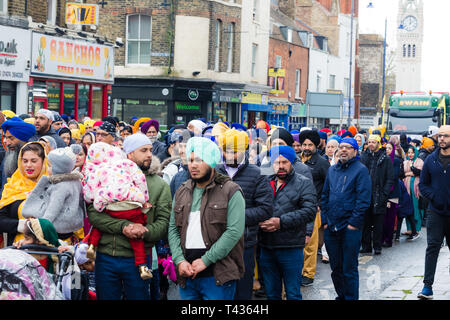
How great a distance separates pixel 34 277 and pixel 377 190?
27.7ft

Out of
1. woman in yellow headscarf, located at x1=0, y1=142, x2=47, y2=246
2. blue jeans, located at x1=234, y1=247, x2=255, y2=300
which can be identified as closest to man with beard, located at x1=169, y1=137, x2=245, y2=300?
blue jeans, located at x1=234, y1=247, x2=255, y2=300

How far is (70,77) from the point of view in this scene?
22.8 meters

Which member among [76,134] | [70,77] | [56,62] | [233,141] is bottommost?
[76,134]

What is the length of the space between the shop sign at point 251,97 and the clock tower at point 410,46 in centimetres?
13066

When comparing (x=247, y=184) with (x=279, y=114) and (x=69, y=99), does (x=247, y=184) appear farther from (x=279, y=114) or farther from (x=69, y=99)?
(x=279, y=114)

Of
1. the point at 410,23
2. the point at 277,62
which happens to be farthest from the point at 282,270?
the point at 410,23

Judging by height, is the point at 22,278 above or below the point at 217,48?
below

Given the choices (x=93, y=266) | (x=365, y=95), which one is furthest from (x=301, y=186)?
(x=365, y=95)

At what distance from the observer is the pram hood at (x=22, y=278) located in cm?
482

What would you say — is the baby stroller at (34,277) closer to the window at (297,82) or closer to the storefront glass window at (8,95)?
the storefront glass window at (8,95)

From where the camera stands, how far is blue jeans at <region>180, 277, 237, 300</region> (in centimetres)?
560

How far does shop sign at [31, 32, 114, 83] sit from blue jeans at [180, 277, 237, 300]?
53.5ft

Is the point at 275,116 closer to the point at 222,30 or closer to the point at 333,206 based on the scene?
the point at 222,30

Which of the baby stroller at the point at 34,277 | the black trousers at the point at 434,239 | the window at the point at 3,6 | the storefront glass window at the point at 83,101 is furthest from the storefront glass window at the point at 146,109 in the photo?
the baby stroller at the point at 34,277
